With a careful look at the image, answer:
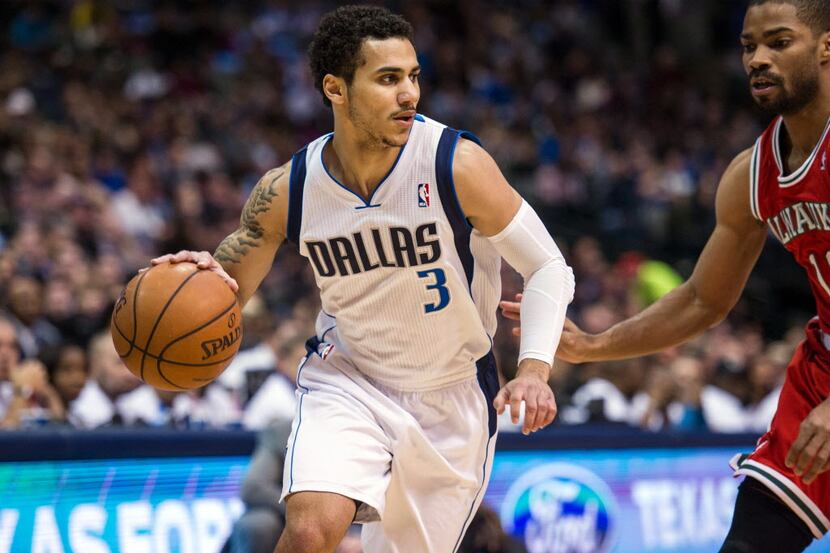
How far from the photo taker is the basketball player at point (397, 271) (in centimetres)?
400

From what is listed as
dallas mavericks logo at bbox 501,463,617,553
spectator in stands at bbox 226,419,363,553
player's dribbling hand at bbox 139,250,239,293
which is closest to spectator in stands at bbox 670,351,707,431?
dallas mavericks logo at bbox 501,463,617,553

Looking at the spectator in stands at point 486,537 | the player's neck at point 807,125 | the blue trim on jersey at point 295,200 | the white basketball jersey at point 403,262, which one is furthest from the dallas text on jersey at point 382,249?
the spectator in stands at point 486,537

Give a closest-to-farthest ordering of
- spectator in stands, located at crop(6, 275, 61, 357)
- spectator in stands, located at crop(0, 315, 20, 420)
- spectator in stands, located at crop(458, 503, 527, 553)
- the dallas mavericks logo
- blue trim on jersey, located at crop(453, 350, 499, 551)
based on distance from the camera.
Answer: blue trim on jersey, located at crop(453, 350, 499, 551)
spectator in stands, located at crop(458, 503, 527, 553)
spectator in stands, located at crop(0, 315, 20, 420)
the dallas mavericks logo
spectator in stands, located at crop(6, 275, 61, 357)

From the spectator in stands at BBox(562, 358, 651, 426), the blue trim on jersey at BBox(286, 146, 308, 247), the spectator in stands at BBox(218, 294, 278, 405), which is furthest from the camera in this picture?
the spectator in stands at BBox(562, 358, 651, 426)

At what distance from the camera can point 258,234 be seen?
4.24 metres

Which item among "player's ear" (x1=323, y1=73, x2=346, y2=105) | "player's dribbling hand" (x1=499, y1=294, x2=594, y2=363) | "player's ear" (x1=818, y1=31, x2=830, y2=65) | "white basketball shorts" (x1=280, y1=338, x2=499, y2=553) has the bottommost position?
"white basketball shorts" (x1=280, y1=338, x2=499, y2=553)

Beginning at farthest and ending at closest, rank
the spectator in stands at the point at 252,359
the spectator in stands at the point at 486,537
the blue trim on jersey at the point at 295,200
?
the spectator in stands at the point at 252,359, the spectator in stands at the point at 486,537, the blue trim on jersey at the point at 295,200

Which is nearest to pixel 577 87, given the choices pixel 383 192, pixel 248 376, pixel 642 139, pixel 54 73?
pixel 642 139

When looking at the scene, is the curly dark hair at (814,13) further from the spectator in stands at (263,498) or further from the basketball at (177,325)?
the spectator in stands at (263,498)

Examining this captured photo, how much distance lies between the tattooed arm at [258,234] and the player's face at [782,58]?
1.65 m

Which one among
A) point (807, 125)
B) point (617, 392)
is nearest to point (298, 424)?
point (807, 125)

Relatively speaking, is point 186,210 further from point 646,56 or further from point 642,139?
point 646,56

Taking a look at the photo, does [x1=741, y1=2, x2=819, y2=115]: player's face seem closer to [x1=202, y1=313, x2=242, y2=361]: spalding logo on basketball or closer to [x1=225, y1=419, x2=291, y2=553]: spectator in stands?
[x1=202, y1=313, x2=242, y2=361]: spalding logo on basketball

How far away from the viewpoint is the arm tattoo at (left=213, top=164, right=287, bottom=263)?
13.8ft
